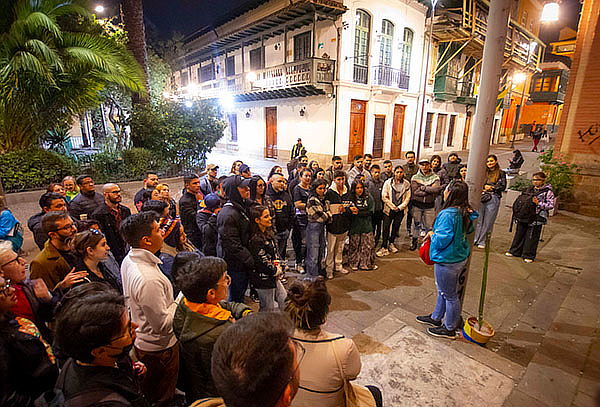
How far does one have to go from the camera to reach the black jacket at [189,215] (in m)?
4.91

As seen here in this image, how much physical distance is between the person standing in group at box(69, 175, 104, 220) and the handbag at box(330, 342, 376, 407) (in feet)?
13.6

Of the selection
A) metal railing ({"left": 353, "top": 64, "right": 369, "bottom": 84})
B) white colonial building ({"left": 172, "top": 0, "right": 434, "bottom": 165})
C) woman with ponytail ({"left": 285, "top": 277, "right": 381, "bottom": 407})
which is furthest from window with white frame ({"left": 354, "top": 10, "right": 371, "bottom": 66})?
woman with ponytail ({"left": 285, "top": 277, "right": 381, "bottom": 407})

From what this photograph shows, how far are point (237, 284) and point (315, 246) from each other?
1.67 meters

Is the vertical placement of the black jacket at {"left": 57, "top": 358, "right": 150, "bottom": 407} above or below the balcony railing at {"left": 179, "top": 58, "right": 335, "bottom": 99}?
below

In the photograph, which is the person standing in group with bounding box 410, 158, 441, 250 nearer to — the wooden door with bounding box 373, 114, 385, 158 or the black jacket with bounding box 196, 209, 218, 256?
the black jacket with bounding box 196, 209, 218, 256

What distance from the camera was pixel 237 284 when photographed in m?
3.75

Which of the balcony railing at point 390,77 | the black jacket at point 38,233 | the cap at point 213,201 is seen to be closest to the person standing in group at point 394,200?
the cap at point 213,201

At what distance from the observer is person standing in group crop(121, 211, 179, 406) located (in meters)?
2.26

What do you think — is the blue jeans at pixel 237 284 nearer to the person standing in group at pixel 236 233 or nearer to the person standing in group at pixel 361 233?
the person standing in group at pixel 236 233

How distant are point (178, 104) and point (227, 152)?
12.7 meters

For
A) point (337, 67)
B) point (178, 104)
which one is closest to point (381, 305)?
point (178, 104)

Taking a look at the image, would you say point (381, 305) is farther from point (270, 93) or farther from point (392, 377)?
point (270, 93)

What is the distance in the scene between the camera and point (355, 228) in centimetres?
547

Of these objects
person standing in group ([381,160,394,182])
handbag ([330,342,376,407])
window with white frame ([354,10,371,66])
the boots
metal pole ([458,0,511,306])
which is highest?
window with white frame ([354,10,371,66])
